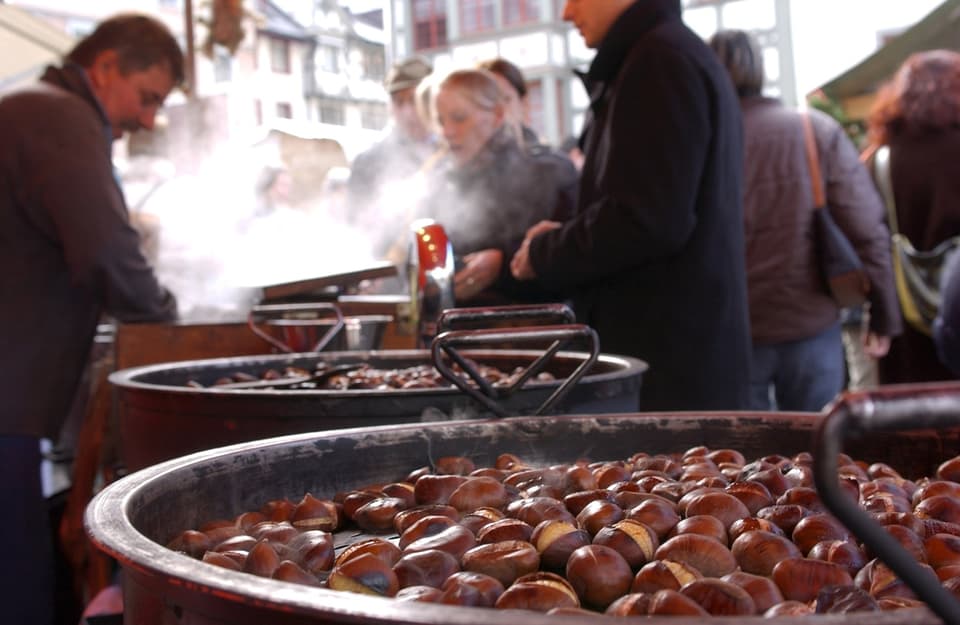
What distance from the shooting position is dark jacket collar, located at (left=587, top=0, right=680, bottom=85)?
2.66 m

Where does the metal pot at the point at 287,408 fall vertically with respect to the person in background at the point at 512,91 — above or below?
below

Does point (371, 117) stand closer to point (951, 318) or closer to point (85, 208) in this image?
point (85, 208)

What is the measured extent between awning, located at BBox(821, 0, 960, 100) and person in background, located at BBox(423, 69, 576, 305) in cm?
539

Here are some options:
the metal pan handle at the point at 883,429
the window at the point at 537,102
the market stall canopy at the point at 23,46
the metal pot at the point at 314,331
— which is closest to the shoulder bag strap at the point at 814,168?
the metal pot at the point at 314,331

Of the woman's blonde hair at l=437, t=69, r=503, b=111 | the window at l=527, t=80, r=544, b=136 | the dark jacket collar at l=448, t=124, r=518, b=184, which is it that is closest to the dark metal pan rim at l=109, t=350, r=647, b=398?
the dark jacket collar at l=448, t=124, r=518, b=184

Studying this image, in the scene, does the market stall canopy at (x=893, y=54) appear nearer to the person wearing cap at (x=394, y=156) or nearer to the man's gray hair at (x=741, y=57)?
the person wearing cap at (x=394, y=156)

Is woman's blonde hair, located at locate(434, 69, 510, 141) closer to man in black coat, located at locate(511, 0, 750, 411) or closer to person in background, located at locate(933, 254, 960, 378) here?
man in black coat, located at locate(511, 0, 750, 411)

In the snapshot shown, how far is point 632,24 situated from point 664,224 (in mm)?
619

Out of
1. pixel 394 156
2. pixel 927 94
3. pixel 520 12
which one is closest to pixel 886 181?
pixel 927 94

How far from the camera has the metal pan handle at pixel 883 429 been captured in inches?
20.9

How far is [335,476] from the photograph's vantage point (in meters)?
1.32

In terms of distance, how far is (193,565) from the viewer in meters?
0.71

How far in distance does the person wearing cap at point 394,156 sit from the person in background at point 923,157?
7.78 ft

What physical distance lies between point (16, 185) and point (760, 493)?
265cm
